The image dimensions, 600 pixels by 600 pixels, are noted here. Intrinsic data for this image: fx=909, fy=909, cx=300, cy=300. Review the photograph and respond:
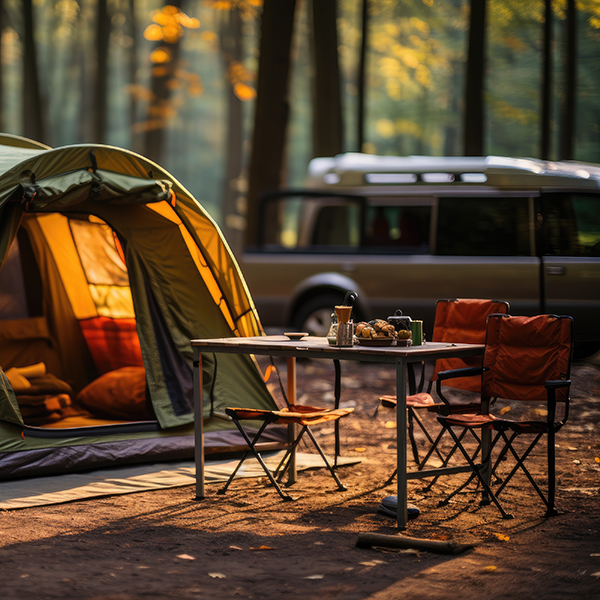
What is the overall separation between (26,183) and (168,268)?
4.19 feet

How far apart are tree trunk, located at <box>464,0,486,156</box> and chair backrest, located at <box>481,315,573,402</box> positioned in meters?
8.47

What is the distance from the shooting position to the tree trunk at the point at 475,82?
13.4 meters

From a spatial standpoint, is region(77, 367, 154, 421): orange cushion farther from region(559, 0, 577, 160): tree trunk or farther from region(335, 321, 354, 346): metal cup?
region(559, 0, 577, 160): tree trunk

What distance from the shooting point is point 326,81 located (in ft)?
46.9

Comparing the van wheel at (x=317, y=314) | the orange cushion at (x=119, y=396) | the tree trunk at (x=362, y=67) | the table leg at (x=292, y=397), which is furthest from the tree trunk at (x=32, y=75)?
the table leg at (x=292, y=397)

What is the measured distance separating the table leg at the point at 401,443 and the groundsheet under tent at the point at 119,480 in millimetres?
1391

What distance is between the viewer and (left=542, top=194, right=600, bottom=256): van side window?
30.0 ft

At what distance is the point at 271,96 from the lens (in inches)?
479

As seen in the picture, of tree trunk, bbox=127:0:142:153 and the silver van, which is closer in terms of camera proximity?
the silver van

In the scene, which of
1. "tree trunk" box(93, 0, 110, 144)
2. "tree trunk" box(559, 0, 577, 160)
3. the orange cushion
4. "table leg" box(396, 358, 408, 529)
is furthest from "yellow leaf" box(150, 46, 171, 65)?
"table leg" box(396, 358, 408, 529)

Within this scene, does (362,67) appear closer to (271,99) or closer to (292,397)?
(271,99)

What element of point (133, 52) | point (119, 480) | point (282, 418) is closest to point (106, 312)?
point (119, 480)

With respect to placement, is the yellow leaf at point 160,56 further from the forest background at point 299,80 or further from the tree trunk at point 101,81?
the tree trunk at point 101,81

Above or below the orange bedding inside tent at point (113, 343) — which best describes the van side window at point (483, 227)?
above
